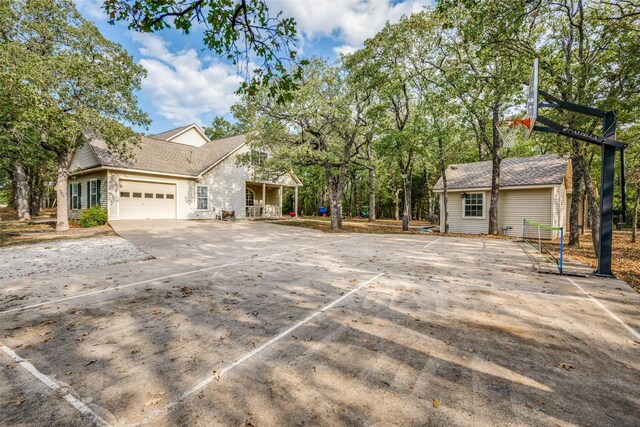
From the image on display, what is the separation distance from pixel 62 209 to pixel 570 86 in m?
21.8

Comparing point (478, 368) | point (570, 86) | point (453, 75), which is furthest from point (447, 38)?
point (478, 368)

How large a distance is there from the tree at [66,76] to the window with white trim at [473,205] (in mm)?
18559

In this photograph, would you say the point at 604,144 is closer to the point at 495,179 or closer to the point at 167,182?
the point at 495,179

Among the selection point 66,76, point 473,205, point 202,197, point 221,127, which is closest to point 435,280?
point 473,205

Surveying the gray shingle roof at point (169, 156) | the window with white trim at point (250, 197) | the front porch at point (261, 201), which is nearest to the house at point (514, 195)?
the front porch at point (261, 201)

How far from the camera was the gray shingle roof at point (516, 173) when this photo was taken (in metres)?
15.3

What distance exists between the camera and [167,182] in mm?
19359

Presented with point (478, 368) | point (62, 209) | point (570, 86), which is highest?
point (570, 86)

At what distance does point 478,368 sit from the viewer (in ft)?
9.41

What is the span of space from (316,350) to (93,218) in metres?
17.5

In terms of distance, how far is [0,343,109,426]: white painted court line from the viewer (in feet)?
7.06

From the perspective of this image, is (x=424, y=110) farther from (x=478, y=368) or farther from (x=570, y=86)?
(x=478, y=368)

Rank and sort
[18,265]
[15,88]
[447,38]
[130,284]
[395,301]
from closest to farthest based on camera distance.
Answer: [395,301] → [130,284] → [18,265] → [15,88] → [447,38]

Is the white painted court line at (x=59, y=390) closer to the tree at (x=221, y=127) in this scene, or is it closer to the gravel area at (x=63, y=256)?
the gravel area at (x=63, y=256)
